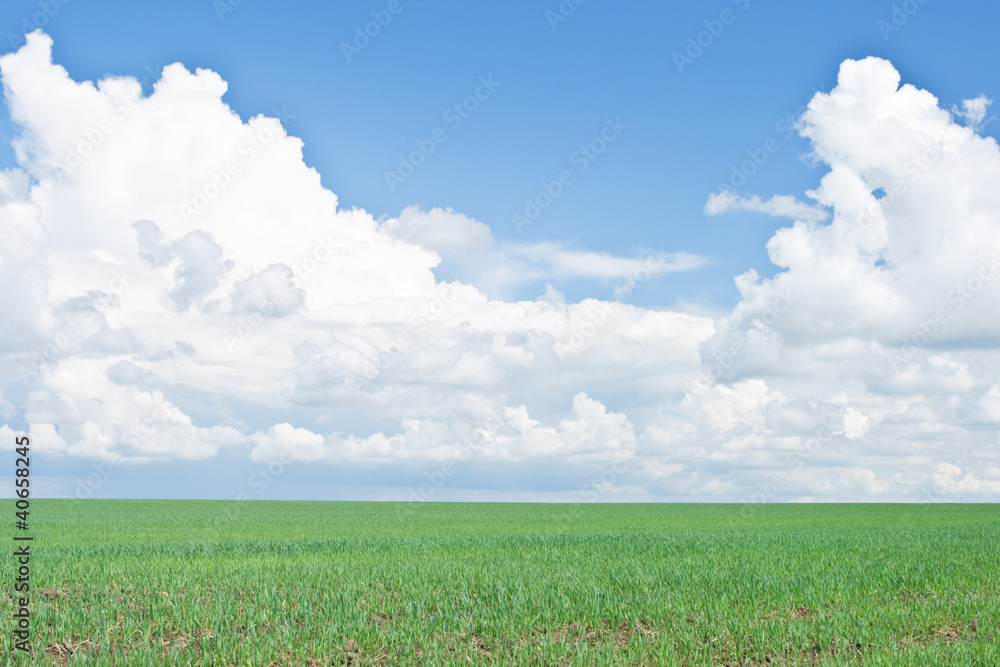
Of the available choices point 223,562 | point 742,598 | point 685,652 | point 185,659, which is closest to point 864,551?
point 742,598

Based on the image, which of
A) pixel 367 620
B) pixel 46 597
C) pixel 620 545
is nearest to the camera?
pixel 367 620

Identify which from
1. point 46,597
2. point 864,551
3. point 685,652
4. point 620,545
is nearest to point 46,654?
point 46,597

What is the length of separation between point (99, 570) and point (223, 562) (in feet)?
11.9

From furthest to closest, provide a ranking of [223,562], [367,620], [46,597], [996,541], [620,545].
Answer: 1. [996,541]
2. [620,545]
3. [223,562]
4. [46,597]
5. [367,620]

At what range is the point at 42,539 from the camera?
3534 centimetres

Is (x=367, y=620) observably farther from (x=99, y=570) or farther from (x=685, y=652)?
(x=99, y=570)

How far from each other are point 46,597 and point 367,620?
6.34m

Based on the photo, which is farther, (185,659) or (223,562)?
(223,562)

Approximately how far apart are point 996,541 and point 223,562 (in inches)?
1102

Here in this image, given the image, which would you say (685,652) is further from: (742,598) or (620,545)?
(620,545)

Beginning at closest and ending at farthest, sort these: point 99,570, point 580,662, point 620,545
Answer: point 580,662, point 99,570, point 620,545

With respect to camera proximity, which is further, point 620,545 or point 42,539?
point 42,539

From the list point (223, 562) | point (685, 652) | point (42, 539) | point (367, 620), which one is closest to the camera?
point (685, 652)

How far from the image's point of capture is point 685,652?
1096cm
